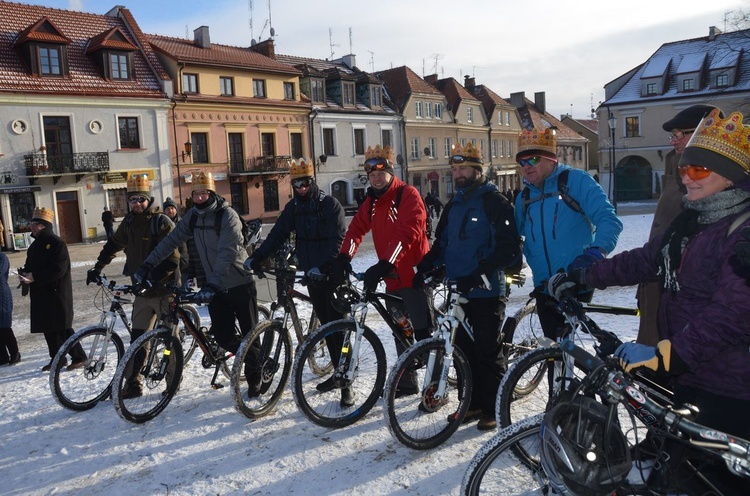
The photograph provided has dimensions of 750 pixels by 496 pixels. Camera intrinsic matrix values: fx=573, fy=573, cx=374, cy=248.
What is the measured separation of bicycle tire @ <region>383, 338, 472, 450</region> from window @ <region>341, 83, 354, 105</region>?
32.5 meters

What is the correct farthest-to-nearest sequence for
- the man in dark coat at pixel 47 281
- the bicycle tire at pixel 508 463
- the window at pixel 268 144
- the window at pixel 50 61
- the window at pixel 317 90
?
the window at pixel 317 90 < the window at pixel 268 144 < the window at pixel 50 61 < the man in dark coat at pixel 47 281 < the bicycle tire at pixel 508 463

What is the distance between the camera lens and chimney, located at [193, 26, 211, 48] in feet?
98.5

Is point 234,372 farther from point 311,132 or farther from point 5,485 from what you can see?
point 311,132

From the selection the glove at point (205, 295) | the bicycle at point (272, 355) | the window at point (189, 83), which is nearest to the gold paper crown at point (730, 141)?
the bicycle at point (272, 355)

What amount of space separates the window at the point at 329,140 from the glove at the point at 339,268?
30119 millimetres

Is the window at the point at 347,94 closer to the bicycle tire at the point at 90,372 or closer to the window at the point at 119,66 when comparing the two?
the window at the point at 119,66

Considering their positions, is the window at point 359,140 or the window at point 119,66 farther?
the window at point 359,140

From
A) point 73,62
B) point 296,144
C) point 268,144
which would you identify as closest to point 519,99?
point 296,144

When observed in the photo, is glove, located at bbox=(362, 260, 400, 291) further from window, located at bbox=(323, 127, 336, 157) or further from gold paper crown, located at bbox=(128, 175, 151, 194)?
window, located at bbox=(323, 127, 336, 157)

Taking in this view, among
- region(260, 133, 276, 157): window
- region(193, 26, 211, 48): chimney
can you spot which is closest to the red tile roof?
region(193, 26, 211, 48): chimney

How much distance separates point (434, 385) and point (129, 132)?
25790mm

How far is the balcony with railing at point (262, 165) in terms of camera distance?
3033 cm

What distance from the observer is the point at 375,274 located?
14.0ft

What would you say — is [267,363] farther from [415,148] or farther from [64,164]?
[415,148]
